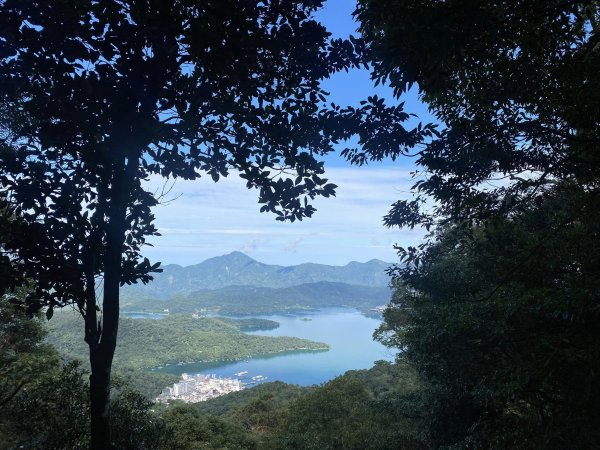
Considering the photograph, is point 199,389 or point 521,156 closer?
point 521,156

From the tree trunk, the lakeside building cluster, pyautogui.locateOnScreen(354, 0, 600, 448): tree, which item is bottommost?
the lakeside building cluster

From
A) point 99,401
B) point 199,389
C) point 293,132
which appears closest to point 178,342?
point 199,389

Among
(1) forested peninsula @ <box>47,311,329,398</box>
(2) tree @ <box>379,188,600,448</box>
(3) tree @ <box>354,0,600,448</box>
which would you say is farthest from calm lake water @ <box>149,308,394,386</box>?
(3) tree @ <box>354,0,600,448</box>

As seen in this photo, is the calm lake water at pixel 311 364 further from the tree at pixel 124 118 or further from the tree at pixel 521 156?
the tree at pixel 124 118

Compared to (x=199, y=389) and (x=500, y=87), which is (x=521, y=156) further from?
(x=199, y=389)

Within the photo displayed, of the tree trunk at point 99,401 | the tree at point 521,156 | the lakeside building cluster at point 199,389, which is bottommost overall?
the lakeside building cluster at point 199,389

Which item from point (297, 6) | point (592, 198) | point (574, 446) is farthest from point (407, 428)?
point (297, 6)

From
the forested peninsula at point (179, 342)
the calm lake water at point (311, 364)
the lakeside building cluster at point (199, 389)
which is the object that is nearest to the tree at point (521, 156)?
the lakeside building cluster at point (199, 389)

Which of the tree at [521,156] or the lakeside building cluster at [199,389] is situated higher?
the tree at [521,156]

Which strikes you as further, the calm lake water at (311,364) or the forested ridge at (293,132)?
the calm lake water at (311,364)

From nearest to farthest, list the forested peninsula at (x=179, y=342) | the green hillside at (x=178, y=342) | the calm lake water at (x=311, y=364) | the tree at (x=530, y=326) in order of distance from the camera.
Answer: the tree at (x=530, y=326) → the calm lake water at (x=311, y=364) → the forested peninsula at (x=179, y=342) → the green hillside at (x=178, y=342)

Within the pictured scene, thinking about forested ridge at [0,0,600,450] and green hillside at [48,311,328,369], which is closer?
forested ridge at [0,0,600,450]

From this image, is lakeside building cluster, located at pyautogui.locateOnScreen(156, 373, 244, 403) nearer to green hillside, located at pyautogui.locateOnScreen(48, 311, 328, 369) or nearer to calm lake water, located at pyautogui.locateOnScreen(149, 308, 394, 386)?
calm lake water, located at pyautogui.locateOnScreen(149, 308, 394, 386)

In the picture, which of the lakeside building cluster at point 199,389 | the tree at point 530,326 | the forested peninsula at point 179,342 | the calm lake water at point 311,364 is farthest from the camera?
the forested peninsula at point 179,342
